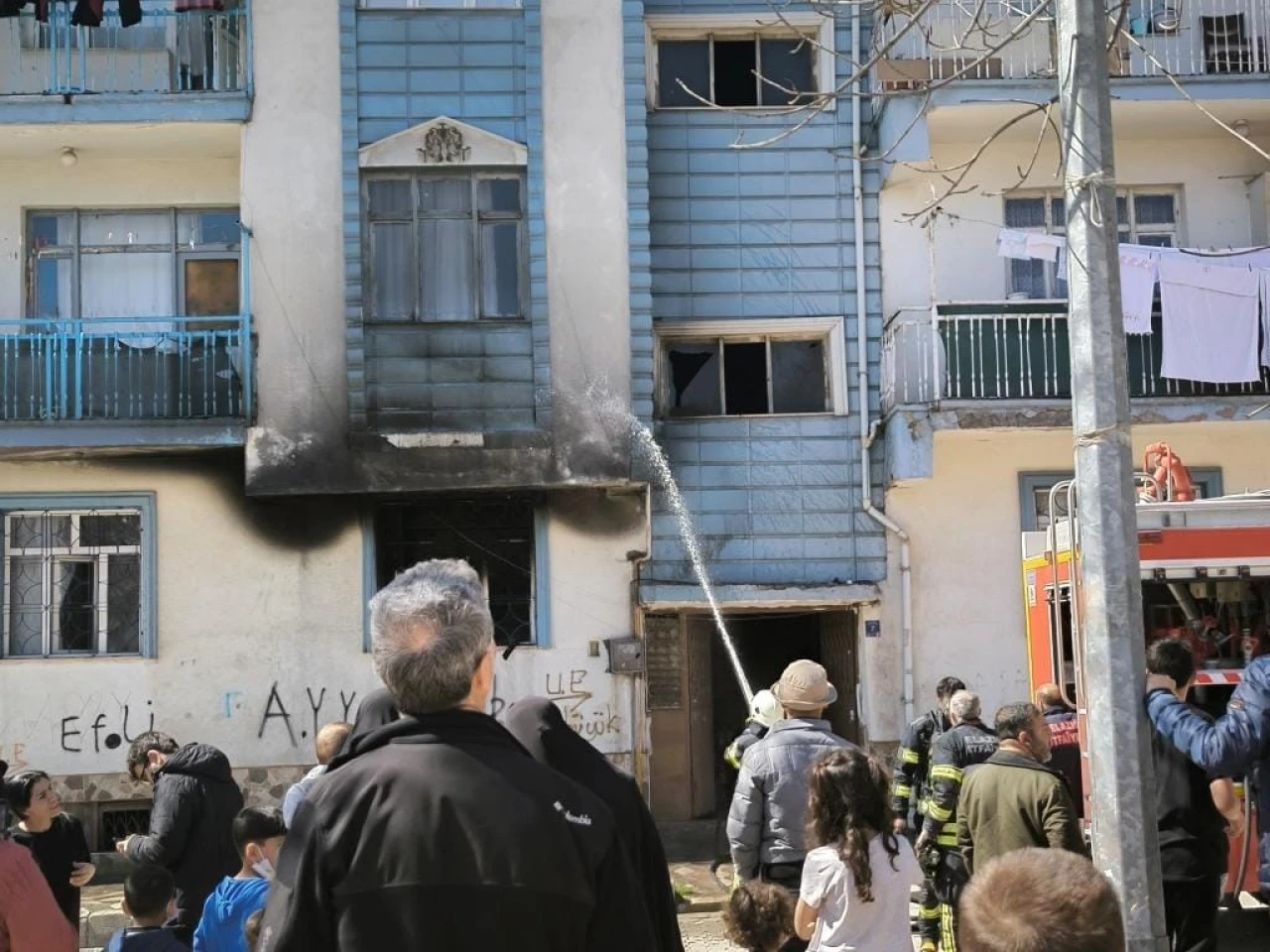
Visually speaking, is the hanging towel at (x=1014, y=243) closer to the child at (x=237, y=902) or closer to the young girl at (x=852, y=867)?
the young girl at (x=852, y=867)

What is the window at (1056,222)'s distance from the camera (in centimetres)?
1719

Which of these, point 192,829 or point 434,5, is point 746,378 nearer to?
point 434,5

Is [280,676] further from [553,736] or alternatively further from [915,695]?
[553,736]

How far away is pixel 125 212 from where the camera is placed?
56.2ft

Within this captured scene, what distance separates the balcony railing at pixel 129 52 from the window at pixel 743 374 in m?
5.44

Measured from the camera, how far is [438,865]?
302cm

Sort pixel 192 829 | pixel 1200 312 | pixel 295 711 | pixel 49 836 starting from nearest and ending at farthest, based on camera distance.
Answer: pixel 49 836 < pixel 192 829 < pixel 1200 312 < pixel 295 711

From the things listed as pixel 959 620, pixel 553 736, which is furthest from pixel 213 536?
pixel 553 736

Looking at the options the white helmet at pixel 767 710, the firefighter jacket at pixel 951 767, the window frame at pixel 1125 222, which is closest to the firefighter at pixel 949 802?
the firefighter jacket at pixel 951 767

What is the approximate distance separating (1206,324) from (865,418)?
11.6 feet

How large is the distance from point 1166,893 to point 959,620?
1041cm

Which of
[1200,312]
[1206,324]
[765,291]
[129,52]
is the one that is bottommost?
[1206,324]

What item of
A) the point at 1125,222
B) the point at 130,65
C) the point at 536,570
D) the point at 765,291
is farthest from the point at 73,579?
the point at 1125,222

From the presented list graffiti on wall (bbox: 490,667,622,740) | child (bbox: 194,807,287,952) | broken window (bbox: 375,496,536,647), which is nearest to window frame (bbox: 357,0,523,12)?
broken window (bbox: 375,496,536,647)
